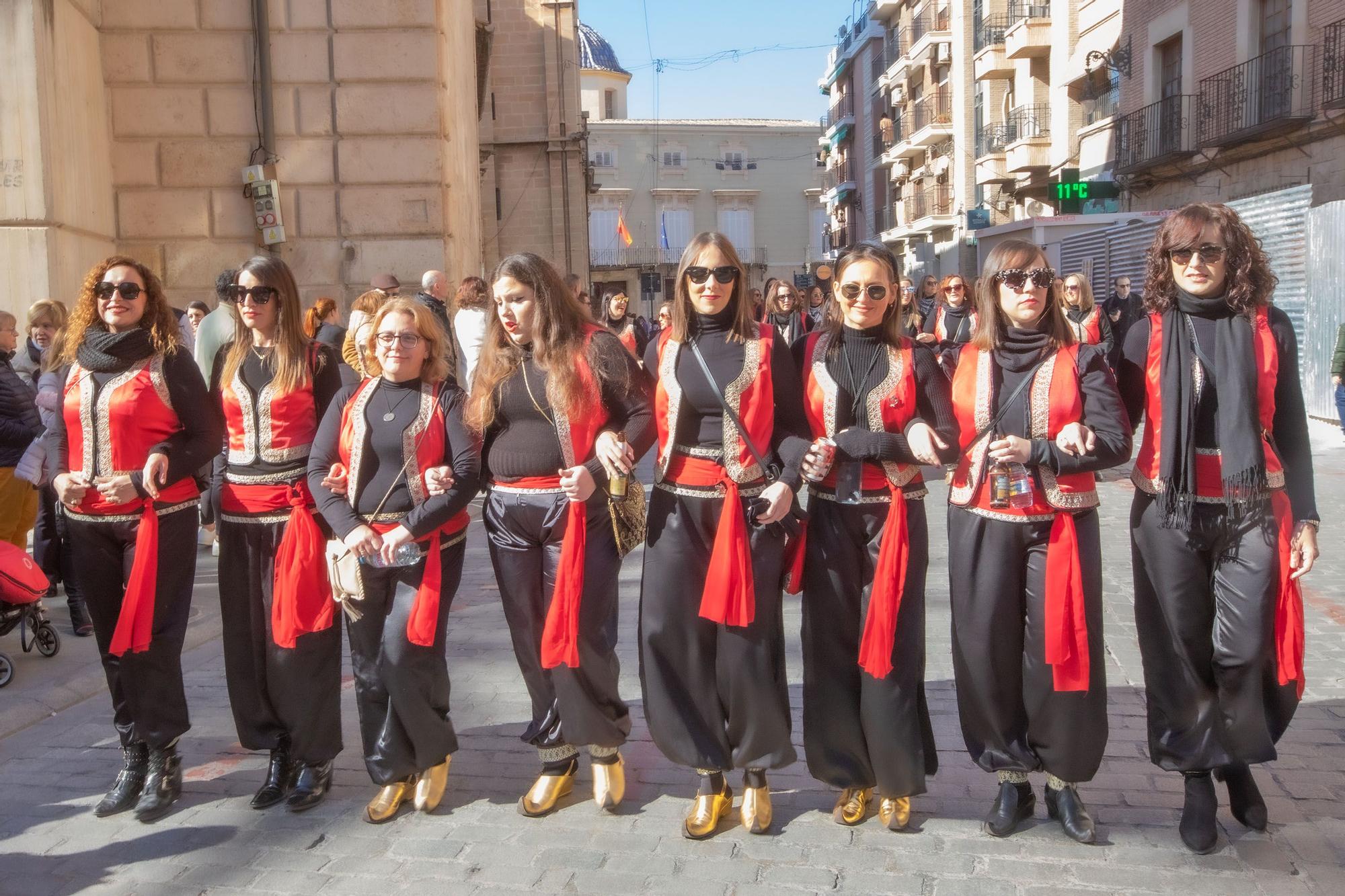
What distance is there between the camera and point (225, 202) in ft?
35.2

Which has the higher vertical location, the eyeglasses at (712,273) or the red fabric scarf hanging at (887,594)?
the eyeglasses at (712,273)

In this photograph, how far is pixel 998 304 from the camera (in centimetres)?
391

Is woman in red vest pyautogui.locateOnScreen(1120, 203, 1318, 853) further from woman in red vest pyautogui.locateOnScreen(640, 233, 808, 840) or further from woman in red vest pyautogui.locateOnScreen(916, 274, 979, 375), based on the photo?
woman in red vest pyautogui.locateOnScreen(916, 274, 979, 375)

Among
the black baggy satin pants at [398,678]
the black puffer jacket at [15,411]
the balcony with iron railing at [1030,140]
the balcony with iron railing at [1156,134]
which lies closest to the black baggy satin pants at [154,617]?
the black baggy satin pants at [398,678]

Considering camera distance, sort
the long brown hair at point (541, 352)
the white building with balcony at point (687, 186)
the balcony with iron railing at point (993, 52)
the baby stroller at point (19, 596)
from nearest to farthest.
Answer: the long brown hair at point (541, 352)
the baby stroller at point (19, 596)
the balcony with iron railing at point (993, 52)
the white building with balcony at point (687, 186)

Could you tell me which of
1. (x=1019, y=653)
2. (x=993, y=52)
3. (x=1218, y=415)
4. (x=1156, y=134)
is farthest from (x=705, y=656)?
(x=993, y=52)

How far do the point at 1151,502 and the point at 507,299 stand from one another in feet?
7.36

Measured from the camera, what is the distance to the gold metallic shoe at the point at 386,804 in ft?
13.6

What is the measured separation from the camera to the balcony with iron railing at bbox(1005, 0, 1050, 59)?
3022 centimetres

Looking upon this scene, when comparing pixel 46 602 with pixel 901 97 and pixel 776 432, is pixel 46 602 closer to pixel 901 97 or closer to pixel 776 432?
pixel 776 432

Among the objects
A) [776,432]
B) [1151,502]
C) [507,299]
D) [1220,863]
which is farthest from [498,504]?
[1220,863]

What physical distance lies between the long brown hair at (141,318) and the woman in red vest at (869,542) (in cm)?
236

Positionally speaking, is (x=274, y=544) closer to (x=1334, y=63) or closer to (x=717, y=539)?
(x=717, y=539)

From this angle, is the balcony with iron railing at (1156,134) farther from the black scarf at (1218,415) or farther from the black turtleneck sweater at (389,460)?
the black turtleneck sweater at (389,460)
